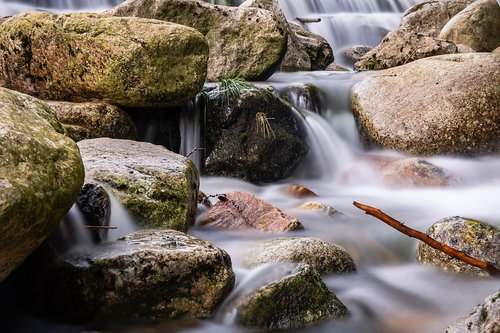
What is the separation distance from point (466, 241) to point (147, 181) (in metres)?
2.56

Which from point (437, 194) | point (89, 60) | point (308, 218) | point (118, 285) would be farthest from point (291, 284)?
point (89, 60)

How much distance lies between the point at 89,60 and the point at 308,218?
10.5 ft

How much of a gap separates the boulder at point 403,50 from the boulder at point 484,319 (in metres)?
8.67

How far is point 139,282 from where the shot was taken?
3070 mm

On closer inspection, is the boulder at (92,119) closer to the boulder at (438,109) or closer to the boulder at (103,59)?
the boulder at (103,59)

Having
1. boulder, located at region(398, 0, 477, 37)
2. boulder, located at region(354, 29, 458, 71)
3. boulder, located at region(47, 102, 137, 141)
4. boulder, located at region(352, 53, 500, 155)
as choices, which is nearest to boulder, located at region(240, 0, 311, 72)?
boulder, located at region(354, 29, 458, 71)

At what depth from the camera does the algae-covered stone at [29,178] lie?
2318 mm

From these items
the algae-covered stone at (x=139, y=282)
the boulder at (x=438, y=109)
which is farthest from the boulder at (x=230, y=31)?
the algae-covered stone at (x=139, y=282)

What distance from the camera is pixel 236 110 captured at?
7324 millimetres

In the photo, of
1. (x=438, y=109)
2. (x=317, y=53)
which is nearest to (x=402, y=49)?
(x=317, y=53)

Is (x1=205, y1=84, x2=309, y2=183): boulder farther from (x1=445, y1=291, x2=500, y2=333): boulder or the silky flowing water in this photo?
(x1=445, y1=291, x2=500, y2=333): boulder

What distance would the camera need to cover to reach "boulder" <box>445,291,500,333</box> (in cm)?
215

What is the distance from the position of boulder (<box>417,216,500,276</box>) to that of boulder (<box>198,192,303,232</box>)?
1.33m

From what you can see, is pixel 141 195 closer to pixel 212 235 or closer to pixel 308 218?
pixel 212 235
